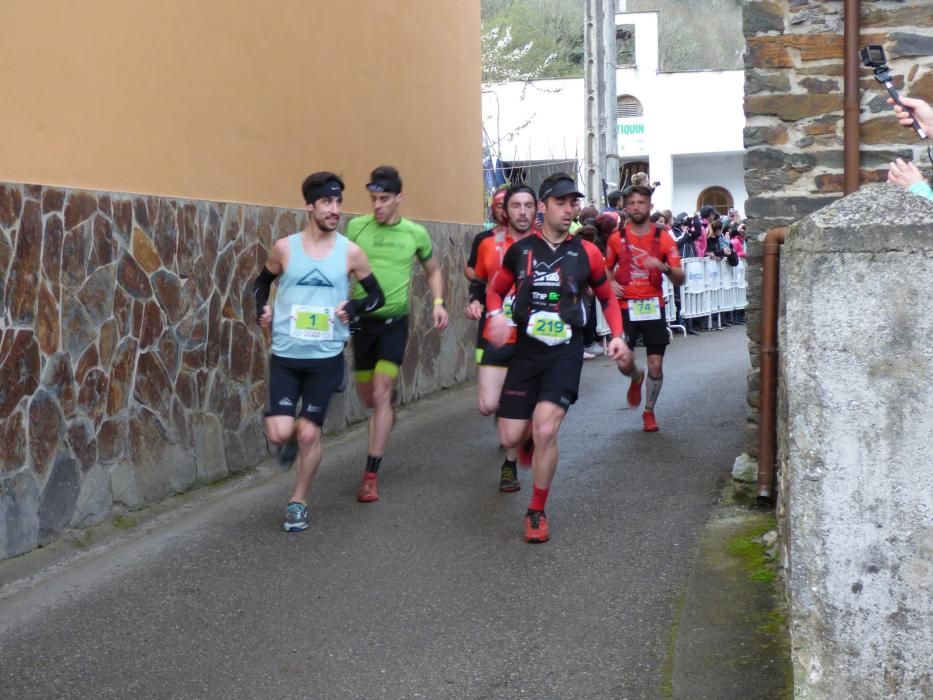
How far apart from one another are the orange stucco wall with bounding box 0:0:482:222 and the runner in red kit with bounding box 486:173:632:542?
2.43 metres

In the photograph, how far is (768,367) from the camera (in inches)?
288

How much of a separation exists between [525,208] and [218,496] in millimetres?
2666

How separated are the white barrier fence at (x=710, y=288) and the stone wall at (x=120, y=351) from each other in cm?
1254

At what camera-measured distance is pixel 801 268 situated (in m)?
3.45

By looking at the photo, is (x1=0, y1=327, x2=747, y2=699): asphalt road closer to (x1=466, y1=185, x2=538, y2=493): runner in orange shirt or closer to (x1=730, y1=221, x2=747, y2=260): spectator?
(x1=466, y1=185, x2=538, y2=493): runner in orange shirt

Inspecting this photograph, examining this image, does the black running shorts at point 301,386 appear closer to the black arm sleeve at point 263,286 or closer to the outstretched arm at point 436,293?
the black arm sleeve at point 263,286

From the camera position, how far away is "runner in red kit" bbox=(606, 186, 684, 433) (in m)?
10.6

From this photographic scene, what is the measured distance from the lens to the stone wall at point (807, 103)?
769 cm

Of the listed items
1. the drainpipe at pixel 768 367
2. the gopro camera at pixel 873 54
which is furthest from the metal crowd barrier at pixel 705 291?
the drainpipe at pixel 768 367

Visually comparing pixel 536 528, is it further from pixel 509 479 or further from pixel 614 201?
pixel 614 201

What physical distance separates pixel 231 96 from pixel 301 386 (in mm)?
2748

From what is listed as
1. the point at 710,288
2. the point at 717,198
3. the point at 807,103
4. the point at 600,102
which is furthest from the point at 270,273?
the point at 717,198

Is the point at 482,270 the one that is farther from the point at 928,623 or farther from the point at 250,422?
the point at 928,623

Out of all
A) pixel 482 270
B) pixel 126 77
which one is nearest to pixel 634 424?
pixel 482 270
